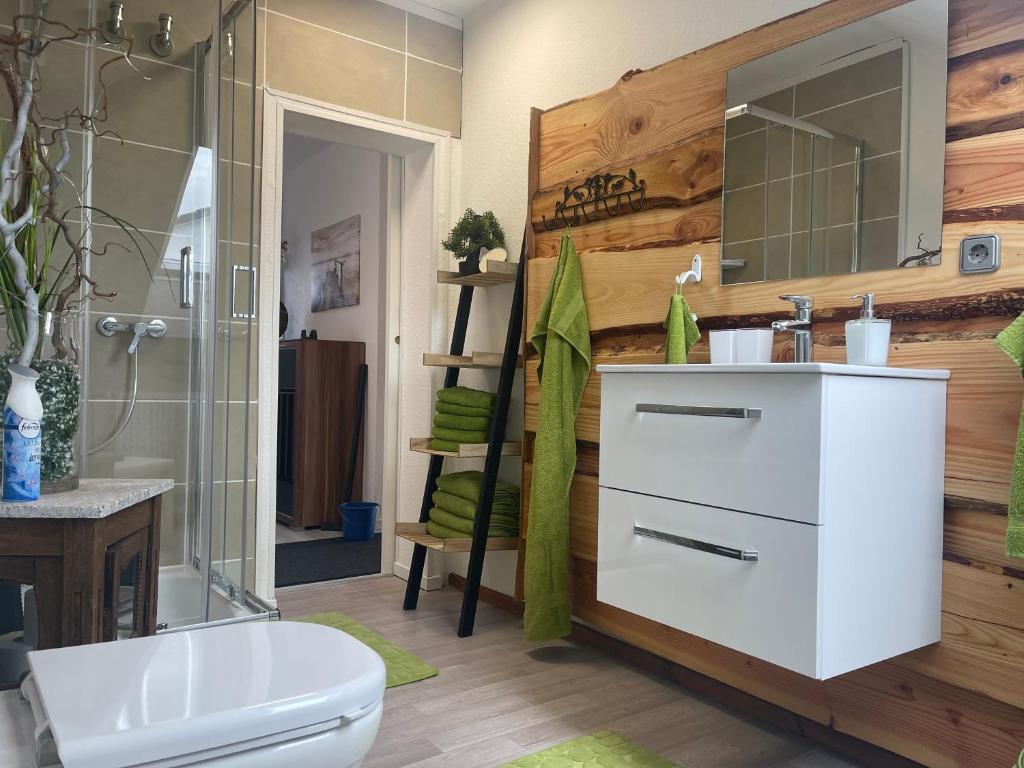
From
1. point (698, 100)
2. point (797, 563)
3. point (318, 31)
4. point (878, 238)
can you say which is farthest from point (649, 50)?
point (797, 563)

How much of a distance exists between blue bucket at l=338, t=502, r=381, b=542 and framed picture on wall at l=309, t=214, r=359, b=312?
129 cm

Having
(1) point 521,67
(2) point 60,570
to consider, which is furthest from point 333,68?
(2) point 60,570

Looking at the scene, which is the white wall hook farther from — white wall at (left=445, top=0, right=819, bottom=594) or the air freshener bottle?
the air freshener bottle

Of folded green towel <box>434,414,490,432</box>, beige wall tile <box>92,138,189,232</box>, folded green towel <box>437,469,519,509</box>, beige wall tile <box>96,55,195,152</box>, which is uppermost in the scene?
beige wall tile <box>96,55,195,152</box>

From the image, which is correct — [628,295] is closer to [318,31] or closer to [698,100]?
[698,100]

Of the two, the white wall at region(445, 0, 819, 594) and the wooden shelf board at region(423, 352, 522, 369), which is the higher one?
the white wall at region(445, 0, 819, 594)

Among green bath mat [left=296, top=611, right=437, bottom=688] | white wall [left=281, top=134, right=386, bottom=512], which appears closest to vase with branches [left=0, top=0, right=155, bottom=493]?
green bath mat [left=296, top=611, right=437, bottom=688]

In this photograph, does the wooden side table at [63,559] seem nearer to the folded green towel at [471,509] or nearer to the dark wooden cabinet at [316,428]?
the folded green towel at [471,509]

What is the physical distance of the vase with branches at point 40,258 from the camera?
1492 mm

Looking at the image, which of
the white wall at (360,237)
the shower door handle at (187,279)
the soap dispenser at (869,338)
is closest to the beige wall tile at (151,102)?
the shower door handle at (187,279)

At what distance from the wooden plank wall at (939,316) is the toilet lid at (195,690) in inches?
47.3

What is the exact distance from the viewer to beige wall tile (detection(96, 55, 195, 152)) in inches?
80.4

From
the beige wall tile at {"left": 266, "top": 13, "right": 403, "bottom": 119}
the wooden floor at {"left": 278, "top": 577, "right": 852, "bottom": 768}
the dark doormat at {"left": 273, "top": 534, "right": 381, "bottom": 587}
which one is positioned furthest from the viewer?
the dark doormat at {"left": 273, "top": 534, "right": 381, "bottom": 587}

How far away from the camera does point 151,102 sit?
82.7 inches
